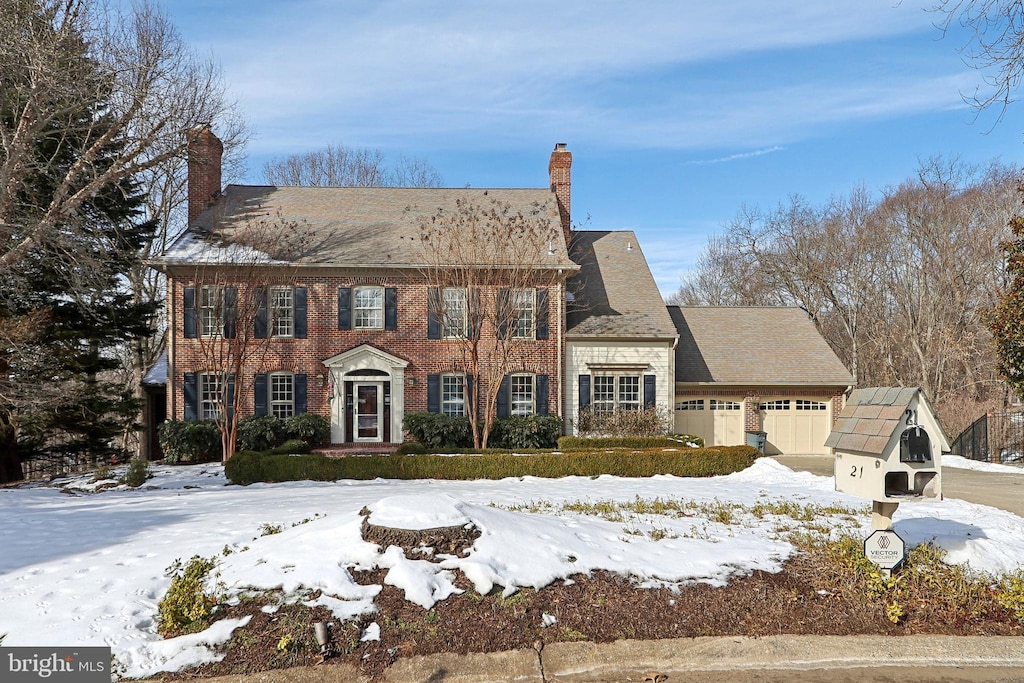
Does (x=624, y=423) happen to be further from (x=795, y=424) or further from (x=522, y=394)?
(x=795, y=424)

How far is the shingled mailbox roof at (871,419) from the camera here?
5.99 m

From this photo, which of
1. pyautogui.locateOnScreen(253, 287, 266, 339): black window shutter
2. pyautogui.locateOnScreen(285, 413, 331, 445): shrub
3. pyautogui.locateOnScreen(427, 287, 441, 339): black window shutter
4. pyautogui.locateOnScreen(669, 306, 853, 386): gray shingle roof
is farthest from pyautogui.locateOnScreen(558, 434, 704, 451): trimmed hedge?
pyautogui.locateOnScreen(253, 287, 266, 339): black window shutter

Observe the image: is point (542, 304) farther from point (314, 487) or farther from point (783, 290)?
point (783, 290)

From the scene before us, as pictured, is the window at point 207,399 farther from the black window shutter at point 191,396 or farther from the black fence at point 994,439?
the black fence at point 994,439

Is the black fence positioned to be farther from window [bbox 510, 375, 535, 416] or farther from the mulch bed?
the mulch bed

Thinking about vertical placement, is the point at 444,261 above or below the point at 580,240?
below

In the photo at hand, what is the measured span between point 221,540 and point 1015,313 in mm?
12797

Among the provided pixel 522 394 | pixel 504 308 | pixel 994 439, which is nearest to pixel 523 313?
pixel 504 308

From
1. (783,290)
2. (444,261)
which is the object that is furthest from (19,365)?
(783,290)

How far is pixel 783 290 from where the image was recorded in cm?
3562

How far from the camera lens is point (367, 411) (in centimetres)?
1994

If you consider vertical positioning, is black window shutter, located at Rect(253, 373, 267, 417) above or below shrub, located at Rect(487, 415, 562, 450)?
above

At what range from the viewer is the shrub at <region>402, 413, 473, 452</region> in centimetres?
1883

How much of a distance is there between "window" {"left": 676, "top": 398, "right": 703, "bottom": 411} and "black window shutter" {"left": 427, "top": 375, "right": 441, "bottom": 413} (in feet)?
24.1
